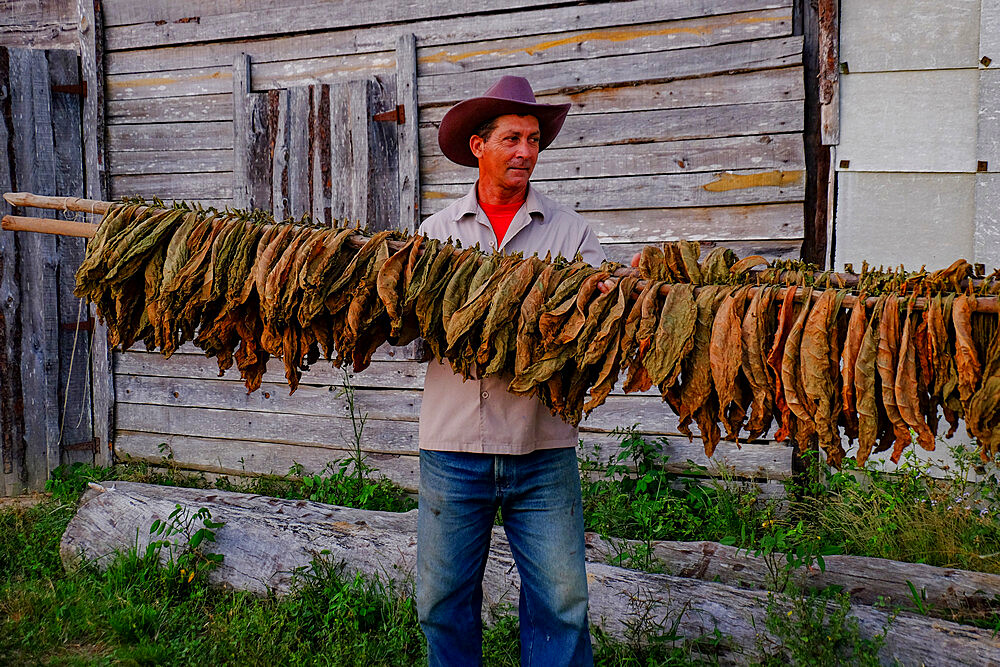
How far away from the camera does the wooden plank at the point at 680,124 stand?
474cm

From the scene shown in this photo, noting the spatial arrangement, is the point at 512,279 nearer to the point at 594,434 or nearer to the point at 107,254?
the point at 107,254

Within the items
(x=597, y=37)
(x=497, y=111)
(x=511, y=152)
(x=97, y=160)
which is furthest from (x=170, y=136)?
(x=511, y=152)

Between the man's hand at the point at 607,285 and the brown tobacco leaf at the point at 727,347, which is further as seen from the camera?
the man's hand at the point at 607,285

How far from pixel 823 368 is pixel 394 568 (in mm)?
2606

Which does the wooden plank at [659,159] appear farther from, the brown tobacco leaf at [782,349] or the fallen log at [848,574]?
the brown tobacco leaf at [782,349]

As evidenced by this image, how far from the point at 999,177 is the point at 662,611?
2.89m

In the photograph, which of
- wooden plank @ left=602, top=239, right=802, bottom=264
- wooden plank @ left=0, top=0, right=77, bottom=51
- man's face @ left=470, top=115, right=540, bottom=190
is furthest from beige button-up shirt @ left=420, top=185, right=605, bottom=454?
wooden plank @ left=0, top=0, right=77, bottom=51

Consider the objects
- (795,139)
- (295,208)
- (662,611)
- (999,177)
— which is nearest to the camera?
(662,611)

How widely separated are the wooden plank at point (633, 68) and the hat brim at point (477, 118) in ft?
6.44

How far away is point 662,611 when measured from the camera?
3.60 metres

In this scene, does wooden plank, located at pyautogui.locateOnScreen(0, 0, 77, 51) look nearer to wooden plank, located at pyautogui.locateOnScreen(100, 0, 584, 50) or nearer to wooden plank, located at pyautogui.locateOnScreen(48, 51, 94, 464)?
wooden plank, located at pyautogui.locateOnScreen(48, 51, 94, 464)

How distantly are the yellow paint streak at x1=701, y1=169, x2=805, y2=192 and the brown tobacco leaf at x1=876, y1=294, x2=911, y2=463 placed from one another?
2.78m

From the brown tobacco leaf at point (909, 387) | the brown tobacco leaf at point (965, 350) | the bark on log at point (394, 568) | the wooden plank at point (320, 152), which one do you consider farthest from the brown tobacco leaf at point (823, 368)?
the wooden plank at point (320, 152)

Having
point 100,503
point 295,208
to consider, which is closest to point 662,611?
point 100,503
